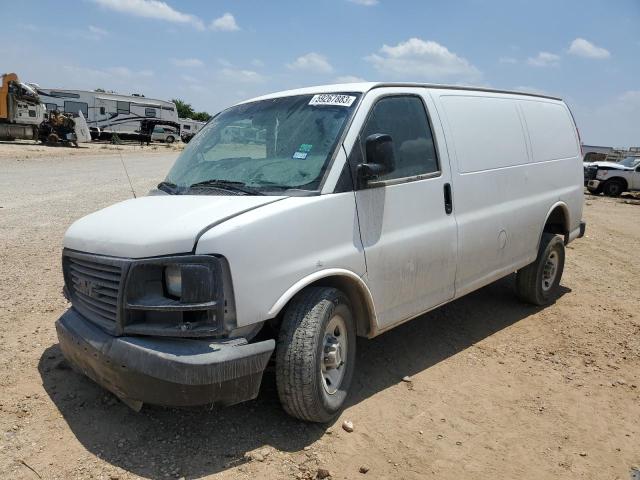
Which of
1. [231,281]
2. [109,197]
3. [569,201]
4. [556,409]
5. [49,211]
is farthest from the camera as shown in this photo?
[109,197]

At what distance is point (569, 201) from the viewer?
6.30m

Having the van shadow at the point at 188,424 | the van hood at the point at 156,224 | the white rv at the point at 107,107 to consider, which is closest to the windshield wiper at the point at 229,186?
the van hood at the point at 156,224

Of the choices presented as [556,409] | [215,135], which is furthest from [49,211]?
[556,409]

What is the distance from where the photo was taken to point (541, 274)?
6039 mm

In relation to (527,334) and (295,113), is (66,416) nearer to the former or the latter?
(295,113)

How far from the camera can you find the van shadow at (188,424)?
10.3 ft

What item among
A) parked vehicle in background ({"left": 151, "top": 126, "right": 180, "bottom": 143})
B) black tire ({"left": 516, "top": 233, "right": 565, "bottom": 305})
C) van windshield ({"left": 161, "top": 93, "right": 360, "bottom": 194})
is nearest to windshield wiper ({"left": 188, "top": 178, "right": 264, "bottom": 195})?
van windshield ({"left": 161, "top": 93, "right": 360, "bottom": 194})

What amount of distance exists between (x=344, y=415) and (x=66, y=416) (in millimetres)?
1792

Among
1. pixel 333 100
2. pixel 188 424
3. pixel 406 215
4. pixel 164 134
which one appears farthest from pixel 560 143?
pixel 164 134

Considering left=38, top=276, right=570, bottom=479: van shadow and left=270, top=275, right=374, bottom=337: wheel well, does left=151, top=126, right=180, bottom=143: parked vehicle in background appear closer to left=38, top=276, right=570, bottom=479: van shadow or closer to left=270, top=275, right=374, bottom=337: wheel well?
left=38, top=276, right=570, bottom=479: van shadow

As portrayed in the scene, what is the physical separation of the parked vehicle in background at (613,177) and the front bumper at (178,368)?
2296cm

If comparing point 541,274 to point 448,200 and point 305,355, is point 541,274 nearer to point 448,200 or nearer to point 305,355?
point 448,200

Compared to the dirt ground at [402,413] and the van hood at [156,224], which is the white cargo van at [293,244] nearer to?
the van hood at [156,224]

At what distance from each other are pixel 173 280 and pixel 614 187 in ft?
77.3
